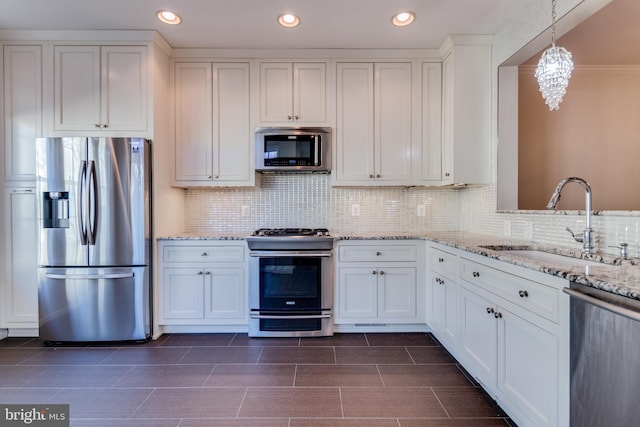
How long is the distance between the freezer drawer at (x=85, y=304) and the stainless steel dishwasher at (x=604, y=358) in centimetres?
284

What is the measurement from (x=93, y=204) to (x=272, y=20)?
2.04m

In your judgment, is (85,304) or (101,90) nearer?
(85,304)

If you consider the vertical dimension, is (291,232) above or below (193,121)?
below

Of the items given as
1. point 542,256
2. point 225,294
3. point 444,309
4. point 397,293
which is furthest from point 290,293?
point 542,256

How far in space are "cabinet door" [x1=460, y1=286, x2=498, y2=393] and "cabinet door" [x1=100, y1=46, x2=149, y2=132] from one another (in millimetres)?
2833

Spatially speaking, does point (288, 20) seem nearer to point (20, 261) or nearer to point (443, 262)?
point (443, 262)

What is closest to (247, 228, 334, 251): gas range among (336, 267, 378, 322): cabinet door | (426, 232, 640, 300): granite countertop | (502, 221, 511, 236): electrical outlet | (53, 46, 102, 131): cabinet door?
(336, 267, 378, 322): cabinet door

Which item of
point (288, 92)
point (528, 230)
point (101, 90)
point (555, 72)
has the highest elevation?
→ point (288, 92)

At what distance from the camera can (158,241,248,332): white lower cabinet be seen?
8.96 feet

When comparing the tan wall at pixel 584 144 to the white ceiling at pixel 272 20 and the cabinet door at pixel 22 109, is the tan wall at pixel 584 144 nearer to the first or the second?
the white ceiling at pixel 272 20

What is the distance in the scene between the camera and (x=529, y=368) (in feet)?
4.71

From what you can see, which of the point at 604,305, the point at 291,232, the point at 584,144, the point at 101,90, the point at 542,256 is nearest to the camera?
the point at 604,305

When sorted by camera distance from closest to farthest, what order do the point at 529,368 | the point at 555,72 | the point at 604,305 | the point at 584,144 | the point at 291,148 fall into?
the point at 604,305
the point at 529,368
the point at 555,72
the point at 291,148
the point at 584,144

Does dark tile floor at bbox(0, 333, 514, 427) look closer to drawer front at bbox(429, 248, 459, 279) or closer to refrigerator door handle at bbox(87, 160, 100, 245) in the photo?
drawer front at bbox(429, 248, 459, 279)
